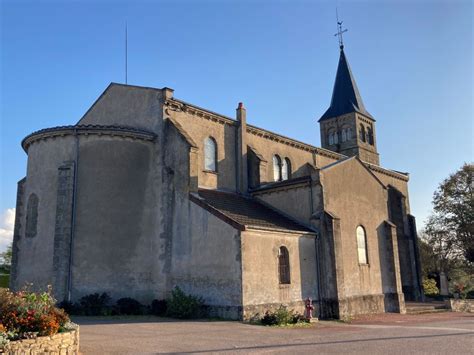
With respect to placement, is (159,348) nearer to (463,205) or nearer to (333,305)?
(333,305)

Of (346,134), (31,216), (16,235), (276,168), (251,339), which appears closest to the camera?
(251,339)

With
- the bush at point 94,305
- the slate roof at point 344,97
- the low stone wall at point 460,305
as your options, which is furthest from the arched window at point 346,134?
the bush at point 94,305

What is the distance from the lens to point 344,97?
4953 cm

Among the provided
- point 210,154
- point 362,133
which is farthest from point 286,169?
point 362,133

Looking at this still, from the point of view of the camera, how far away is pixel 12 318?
1052cm

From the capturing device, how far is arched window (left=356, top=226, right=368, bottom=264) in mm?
27141

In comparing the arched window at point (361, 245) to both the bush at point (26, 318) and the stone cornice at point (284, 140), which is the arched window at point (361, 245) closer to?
the stone cornice at point (284, 140)

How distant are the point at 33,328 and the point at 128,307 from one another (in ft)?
37.8

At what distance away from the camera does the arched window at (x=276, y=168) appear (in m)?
31.5

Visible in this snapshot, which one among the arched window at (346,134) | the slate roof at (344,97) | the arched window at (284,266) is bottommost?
the arched window at (284,266)

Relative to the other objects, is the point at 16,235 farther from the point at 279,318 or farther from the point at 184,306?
the point at 279,318

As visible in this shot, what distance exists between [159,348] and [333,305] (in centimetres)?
1328

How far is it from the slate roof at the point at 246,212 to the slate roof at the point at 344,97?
25260 mm

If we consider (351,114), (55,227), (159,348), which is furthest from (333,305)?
(351,114)
